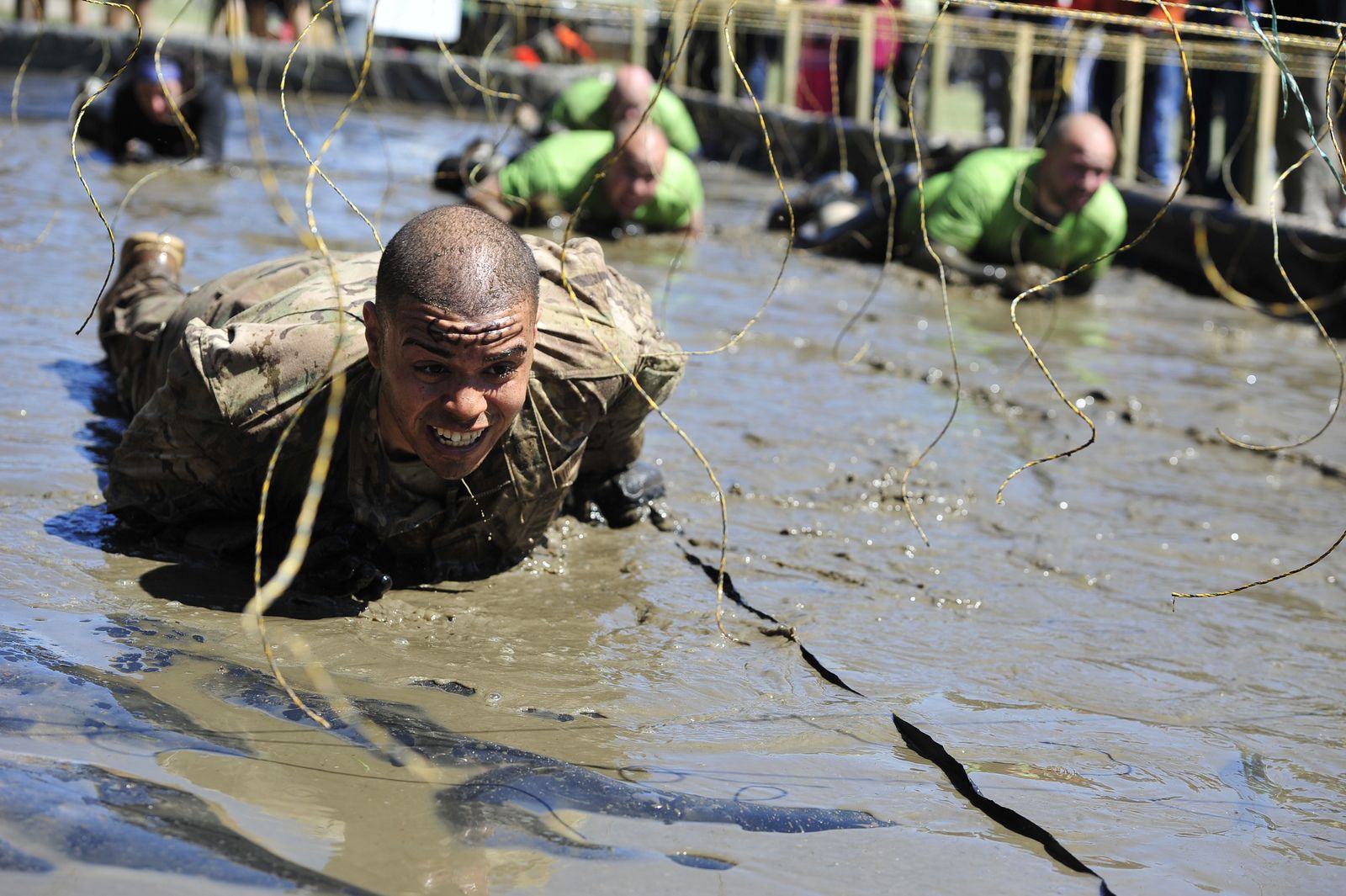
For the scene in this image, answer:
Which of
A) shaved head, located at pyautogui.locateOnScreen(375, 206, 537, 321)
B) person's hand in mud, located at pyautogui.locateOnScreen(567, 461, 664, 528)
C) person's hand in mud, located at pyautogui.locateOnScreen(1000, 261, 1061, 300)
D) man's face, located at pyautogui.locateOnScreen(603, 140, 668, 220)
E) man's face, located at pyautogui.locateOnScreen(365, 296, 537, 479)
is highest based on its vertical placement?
shaved head, located at pyautogui.locateOnScreen(375, 206, 537, 321)

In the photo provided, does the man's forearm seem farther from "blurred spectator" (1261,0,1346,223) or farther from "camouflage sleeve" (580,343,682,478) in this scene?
"camouflage sleeve" (580,343,682,478)

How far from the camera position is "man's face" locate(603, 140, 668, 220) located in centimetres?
841

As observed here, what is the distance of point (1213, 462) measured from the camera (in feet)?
17.5

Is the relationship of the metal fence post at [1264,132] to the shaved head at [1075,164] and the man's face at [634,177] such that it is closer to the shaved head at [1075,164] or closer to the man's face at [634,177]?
the shaved head at [1075,164]

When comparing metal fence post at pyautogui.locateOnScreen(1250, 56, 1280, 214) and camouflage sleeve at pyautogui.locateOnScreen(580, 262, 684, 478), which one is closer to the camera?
camouflage sleeve at pyautogui.locateOnScreen(580, 262, 684, 478)

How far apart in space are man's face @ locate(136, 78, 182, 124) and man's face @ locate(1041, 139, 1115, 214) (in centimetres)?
523

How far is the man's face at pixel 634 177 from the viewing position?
8.41 m

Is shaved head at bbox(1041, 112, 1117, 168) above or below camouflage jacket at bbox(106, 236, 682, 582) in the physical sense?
above

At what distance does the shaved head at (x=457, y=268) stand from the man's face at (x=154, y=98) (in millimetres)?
6793

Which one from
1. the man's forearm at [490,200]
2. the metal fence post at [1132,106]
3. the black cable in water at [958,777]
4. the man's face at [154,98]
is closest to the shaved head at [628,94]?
the man's forearm at [490,200]

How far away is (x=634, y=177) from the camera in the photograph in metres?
8.48

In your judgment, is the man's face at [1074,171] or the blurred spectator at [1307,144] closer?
the man's face at [1074,171]

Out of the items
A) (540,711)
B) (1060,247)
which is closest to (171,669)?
(540,711)

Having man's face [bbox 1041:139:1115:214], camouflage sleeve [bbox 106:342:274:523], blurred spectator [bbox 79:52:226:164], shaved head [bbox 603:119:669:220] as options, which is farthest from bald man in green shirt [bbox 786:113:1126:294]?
camouflage sleeve [bbox 106:342:274:523]
